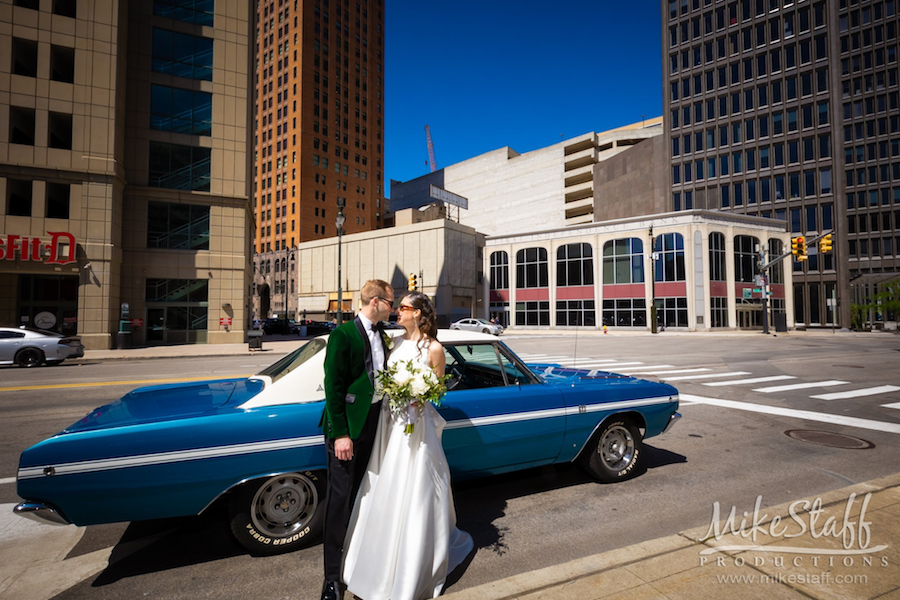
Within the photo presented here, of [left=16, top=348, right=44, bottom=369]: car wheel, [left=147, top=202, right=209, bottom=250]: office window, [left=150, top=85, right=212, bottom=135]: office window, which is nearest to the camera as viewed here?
[left=16, top=348, right=44, bottom=369]: car wheel

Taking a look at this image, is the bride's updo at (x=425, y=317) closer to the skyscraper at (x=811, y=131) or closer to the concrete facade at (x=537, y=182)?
the skyscraper at (x=811, y=131)

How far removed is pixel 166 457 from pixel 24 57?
3287cm

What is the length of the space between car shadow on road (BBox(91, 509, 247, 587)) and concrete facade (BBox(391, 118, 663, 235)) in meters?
71.2

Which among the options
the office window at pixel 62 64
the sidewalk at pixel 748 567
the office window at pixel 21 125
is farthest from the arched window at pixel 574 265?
the sidewalk at pixel 748 567

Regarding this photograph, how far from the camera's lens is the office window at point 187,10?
27.9 meters

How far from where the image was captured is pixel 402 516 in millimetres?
2883

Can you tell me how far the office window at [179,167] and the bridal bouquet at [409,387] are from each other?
30.0 m

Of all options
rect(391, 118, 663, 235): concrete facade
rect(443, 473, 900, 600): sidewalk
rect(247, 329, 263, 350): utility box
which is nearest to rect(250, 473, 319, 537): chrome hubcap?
rect(443, 473, 900, 600): sidewalk

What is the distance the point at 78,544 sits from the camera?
3.62m

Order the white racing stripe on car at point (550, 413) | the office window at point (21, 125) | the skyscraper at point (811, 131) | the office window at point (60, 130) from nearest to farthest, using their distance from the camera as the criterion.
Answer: the white racing stripe on car at point (550, 413) < the office window at point (21, 125) < the office window at point (60, 130) < the skyscraper at point (811, 131)

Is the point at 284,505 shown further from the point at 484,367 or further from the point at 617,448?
the point at 617,448

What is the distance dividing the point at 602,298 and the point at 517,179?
1617 inches

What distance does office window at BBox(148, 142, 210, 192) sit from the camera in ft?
89.2

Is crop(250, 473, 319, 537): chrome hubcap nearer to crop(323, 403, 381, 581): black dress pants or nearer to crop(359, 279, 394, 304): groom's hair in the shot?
crop(323, 403, 381, 581): black dress pants
